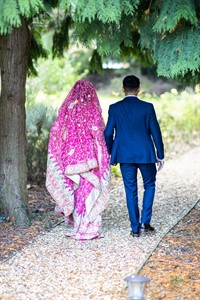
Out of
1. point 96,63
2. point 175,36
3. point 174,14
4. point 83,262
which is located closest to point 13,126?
point 96,63

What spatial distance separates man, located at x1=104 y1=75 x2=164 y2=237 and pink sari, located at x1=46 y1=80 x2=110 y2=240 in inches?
7.6

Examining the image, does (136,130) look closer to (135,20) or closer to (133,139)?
(133,139)

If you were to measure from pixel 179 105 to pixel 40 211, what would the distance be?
326 inches

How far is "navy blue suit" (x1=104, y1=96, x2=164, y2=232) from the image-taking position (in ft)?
20.7

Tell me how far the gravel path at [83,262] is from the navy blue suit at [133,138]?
0.51 meters

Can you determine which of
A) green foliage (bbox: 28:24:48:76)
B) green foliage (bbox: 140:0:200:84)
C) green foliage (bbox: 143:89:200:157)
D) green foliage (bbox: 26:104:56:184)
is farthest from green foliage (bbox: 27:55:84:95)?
green foliage (bbox: 140:0:200:84)

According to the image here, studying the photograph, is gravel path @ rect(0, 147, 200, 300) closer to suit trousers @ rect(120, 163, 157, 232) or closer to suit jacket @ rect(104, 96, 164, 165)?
suit trousers @ rect(120, 163, 157, 232)

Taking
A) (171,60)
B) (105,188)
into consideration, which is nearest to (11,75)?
(105,188)

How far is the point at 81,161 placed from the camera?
6500 mm

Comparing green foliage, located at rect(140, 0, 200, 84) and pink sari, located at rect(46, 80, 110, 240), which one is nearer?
green foliage, located at rect(140, 0, 200, 84)

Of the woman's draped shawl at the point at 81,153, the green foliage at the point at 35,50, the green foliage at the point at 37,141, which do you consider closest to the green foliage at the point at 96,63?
the green foliage at the point at 35,50

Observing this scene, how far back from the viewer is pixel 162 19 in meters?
4.91

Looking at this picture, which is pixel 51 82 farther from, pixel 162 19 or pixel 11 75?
Result: pixel 162 19

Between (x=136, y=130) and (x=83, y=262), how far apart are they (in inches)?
58.7
